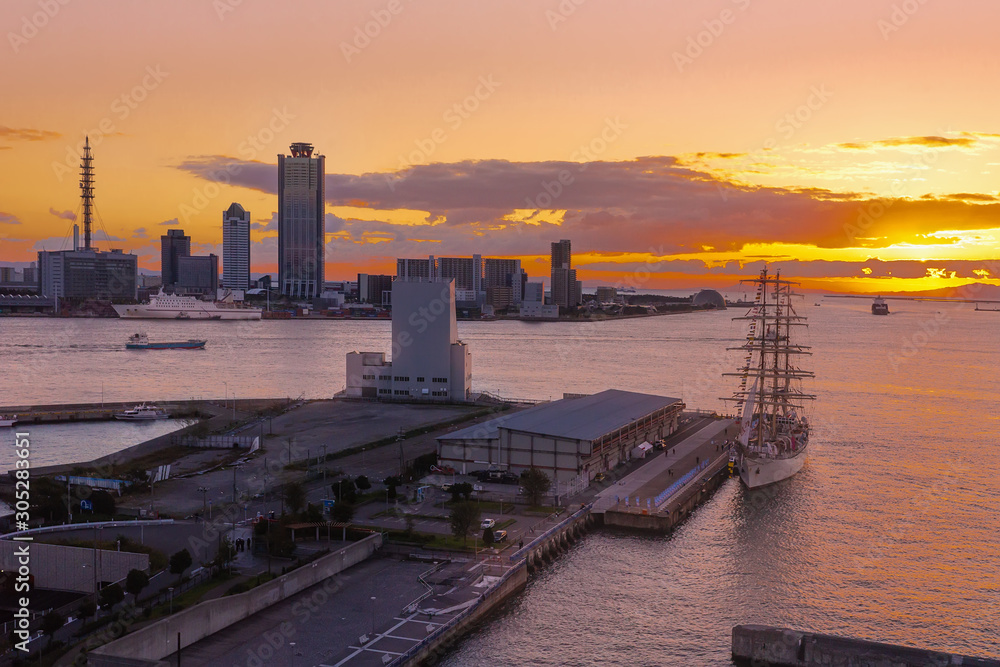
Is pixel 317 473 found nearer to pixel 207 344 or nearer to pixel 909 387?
pixel 909 387

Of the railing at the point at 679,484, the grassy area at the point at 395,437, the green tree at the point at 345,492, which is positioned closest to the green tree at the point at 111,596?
the green tree at the point at 345,492

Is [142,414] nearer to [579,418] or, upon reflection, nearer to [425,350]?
[425,350]

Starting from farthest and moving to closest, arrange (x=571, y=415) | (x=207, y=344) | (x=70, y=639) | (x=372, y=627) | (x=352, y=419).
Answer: (x=207, y=344) < (x=352, y=419) < (x=571, y=415) < (x=372, y=627) < (x=70, y=639)

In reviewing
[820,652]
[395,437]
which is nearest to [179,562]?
[820,652]

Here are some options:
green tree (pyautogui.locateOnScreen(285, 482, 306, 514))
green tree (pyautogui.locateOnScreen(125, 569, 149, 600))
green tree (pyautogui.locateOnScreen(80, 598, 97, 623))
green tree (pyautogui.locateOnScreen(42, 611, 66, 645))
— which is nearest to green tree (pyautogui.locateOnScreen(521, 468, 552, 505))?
green tree (pyautogui.locateOnScreen(285, 482, 306, 514))

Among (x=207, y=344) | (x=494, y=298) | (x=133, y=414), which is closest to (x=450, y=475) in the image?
(x=133, y=414)

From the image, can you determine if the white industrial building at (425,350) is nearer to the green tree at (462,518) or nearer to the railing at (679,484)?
the railing at (679,484)
